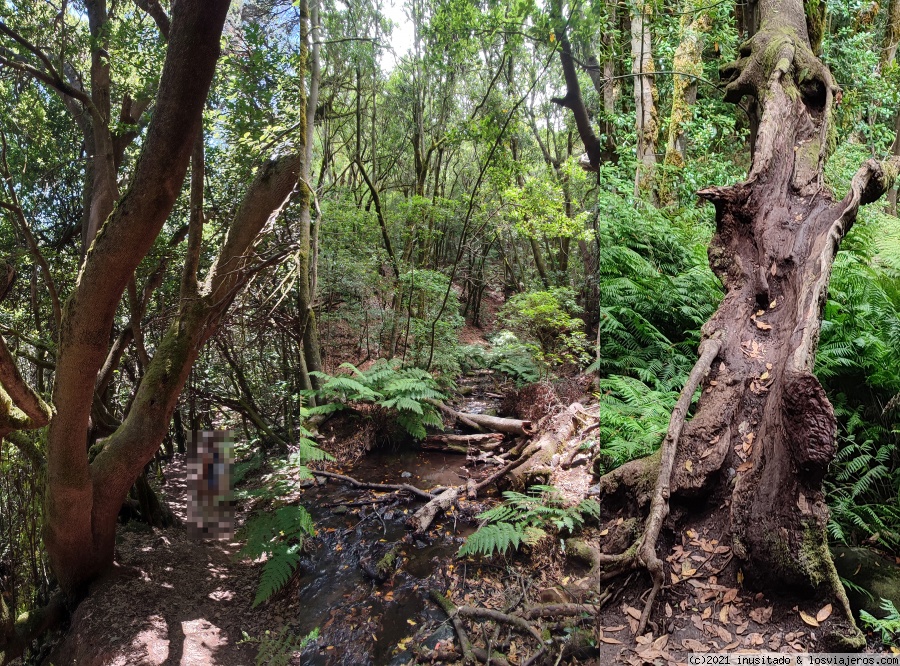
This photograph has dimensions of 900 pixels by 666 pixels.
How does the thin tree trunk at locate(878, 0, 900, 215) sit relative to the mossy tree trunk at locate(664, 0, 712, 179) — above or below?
above

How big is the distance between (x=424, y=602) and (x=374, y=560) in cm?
17

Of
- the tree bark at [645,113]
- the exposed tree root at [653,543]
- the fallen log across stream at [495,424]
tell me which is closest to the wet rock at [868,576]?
the exposed tree root at [653,543]

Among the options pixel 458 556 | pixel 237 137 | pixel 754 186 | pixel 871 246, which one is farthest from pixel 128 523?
pixel 871 246

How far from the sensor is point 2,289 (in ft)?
6.87

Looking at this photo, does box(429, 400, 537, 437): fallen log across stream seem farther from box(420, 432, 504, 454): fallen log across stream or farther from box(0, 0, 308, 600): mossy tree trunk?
box(0, 0, 308, 600): mossy tree trunk

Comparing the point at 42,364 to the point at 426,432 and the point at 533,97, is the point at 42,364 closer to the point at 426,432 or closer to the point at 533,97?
the point at 426,432

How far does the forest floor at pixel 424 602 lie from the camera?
41.8 inches

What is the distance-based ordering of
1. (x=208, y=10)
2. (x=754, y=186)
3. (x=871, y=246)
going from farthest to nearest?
(x=871, y=246) → (x=754, y=186) → (x=208, y=10)

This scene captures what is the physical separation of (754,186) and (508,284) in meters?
2.14

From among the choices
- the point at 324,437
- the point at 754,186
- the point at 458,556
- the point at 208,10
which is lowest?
the point at 458,556

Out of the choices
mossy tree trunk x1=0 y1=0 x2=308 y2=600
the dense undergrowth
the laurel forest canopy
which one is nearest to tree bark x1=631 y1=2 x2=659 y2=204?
the dense undergrowth

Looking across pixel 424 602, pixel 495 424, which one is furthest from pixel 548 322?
pixel 424 602

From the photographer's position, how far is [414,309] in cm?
123

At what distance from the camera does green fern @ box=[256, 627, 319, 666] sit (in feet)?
5.61
